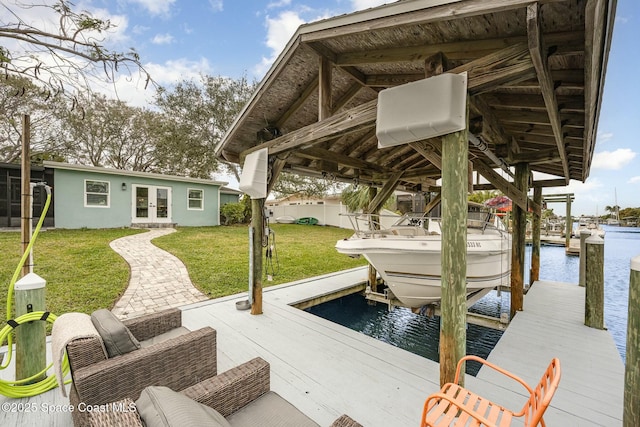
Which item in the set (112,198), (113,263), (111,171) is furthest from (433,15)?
(112,198)

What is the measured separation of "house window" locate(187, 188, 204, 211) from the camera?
13.9 meters

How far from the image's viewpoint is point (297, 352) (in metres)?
3.16

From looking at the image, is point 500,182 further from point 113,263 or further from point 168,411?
point 113,263

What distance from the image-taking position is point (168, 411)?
1148 millimetres

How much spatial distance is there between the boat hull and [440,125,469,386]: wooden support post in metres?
1.39

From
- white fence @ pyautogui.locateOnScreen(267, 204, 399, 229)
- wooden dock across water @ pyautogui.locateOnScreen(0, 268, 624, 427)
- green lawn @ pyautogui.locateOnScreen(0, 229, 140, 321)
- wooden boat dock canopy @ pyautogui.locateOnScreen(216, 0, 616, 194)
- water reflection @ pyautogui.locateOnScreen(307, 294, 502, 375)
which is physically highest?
wooden boat dock canopy @ pyautogui.locateOnScreen(216, 0, 616, 194)

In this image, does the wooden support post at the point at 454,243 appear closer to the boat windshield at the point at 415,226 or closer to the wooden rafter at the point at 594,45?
the wooden rafter at the point at 594,45

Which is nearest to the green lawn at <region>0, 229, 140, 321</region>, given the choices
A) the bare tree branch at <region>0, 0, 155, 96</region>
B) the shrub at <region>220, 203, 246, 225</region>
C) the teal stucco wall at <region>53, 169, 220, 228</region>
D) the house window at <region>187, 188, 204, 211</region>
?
the teal stucco wall at <region>53, 169, 220, 228</region>

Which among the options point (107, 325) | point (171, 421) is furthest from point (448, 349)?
point (107, 325)

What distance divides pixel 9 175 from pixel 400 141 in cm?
1425

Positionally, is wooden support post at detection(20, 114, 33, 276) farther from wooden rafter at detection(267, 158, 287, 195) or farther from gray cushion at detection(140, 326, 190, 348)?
wooden rafter at detection(267, 158, 287, 195)

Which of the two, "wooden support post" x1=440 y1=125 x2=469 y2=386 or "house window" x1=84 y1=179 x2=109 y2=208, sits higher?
"house window" x1=84 y1=179 x2=109 y2=208

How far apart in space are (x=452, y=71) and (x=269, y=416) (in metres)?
2.67

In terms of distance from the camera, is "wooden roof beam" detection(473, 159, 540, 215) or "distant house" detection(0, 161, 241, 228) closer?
"wooden roof beam" detection(473, 159, 540, 215)
